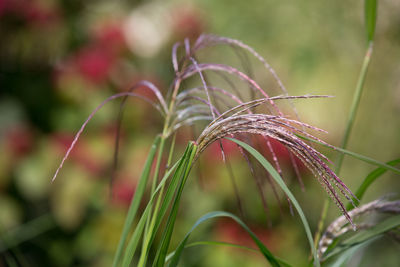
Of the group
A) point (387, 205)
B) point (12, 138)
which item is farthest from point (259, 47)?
point (387, 205)

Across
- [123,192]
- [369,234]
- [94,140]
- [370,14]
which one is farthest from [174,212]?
[94,140]

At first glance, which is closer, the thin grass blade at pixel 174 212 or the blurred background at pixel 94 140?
the thin grass blade at pixel 174 212

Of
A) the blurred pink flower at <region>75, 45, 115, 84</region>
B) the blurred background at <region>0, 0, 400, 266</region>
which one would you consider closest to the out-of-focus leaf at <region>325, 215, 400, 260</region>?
the blurred background at <region>0, 0, 400, 266</region>

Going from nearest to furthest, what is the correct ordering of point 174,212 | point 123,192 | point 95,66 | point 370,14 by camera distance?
point 174,212
point 370,14
point 123,192
point 95,66

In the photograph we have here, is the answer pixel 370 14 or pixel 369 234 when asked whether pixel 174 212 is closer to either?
pixel 369 234

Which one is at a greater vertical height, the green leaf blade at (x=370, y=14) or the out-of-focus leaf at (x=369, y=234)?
the green leaf blade at (x=370, y=14)

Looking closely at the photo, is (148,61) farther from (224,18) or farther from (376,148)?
(376,148)

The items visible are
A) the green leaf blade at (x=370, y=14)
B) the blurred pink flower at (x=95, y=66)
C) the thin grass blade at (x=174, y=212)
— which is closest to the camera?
the thin grass blade at (x=174, y=212)

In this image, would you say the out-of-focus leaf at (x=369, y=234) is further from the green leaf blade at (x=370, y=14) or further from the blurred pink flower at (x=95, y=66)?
the blurred pink flower at (x=95, y=66)

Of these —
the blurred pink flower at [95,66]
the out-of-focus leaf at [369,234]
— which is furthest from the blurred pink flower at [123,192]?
the out-of-focus leaf at [369,234]

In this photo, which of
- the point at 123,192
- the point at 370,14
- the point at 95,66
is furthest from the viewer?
the point at 95,66

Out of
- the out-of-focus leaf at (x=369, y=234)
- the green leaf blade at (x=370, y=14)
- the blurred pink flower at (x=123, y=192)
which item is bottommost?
the blurred pink flower at (x=123, y=192)
